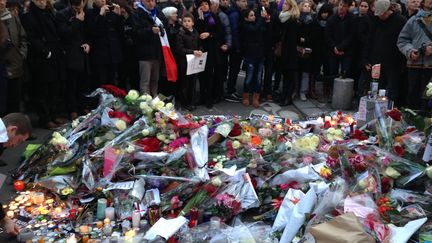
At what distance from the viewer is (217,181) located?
4332 mm

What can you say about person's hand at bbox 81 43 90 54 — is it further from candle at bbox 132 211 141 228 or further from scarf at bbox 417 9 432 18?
scarf at bbox 417 9 432 18

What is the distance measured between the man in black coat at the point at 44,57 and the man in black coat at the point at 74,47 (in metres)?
0.13

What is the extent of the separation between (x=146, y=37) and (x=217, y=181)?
11.2 ft

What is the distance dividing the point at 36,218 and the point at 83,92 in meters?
3.36

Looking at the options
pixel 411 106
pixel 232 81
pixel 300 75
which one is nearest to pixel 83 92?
pixel 232 81

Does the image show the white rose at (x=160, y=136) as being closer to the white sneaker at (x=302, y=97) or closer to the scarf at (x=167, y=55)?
the scarf at (x=167, y=55)

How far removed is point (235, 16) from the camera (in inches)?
309

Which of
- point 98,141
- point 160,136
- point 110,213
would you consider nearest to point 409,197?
point 160,136

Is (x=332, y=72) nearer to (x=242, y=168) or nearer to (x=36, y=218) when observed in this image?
(x=242, y=168)

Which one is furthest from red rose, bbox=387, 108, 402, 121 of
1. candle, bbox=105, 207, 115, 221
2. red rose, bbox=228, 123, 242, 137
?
candle, bbox=105, 207, 115, 221

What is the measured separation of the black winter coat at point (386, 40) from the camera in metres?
7.03

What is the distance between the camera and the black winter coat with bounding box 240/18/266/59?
25.3 feet

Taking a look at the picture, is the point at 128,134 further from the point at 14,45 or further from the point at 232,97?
the point at 232,97

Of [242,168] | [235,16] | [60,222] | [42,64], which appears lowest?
[60,222]
